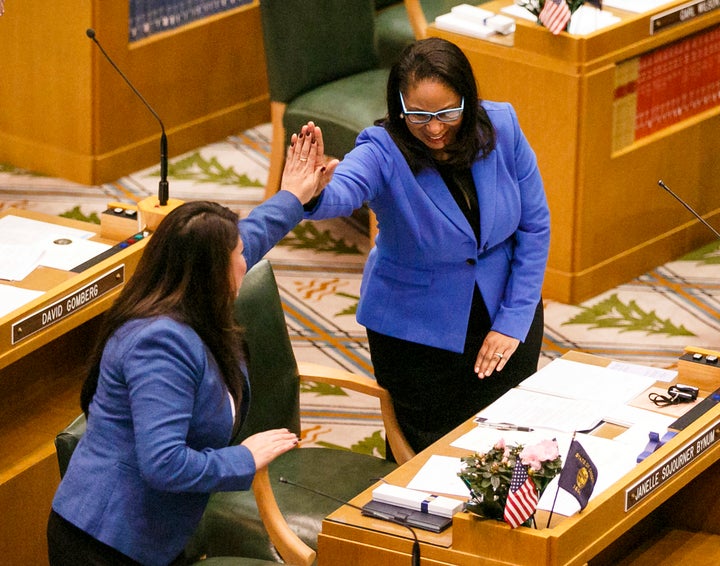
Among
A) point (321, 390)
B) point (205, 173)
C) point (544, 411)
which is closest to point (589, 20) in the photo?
point (321, 390)

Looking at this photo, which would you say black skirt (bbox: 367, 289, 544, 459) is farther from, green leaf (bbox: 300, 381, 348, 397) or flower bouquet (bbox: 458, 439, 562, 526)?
green leaf (bbox: 300, 381, 348, 397)

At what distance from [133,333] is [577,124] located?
3299 millimetres

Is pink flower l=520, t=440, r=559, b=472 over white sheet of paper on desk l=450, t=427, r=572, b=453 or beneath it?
over

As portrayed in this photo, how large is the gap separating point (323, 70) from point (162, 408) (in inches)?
159

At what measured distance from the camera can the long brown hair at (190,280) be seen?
3.07m

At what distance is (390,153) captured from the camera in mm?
3920

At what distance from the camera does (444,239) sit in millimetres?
3990

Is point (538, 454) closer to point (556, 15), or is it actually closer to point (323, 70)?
point (556, 15)

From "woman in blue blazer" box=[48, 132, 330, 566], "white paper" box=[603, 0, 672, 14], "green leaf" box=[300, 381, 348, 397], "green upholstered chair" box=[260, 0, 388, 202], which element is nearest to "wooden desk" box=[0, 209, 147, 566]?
"woman in blue blazer" box=[48, 132, 330, 566]

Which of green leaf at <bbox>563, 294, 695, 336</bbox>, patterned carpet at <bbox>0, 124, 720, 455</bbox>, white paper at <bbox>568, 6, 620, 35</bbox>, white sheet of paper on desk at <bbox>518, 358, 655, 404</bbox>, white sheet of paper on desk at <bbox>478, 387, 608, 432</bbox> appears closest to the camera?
white sheet of paper on desk at <bbox>478, 387, 608, 432</bbox>

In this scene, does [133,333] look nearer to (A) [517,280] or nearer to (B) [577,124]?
(A) [517,280]

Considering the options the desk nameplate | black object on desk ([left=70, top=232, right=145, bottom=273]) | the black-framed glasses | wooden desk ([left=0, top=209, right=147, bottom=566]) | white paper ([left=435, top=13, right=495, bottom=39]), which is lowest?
wooden desk ([left=0, top=209, right=147, bottom=566])

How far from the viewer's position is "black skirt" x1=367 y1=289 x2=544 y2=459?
418 centimetres

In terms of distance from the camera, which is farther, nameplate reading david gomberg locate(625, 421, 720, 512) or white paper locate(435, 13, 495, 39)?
white paper locate(435, 13, 495, 39)
